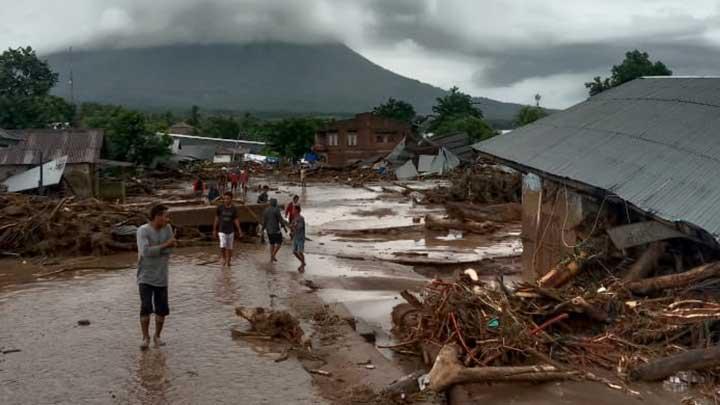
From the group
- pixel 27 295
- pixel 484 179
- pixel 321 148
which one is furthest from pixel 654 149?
pixel 321 148

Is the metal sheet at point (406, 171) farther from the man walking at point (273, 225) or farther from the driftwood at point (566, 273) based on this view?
the driftwood at point (566, 273)

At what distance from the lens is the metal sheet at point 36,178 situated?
88.4 feet

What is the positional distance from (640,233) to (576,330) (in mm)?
1657

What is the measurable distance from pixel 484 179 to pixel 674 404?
25741mm

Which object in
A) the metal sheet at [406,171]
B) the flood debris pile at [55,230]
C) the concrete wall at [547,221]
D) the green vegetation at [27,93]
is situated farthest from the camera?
the metal sheet at [406,171]

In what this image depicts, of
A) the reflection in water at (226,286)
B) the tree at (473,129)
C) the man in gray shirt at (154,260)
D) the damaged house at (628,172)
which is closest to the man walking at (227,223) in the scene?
the reflection in water at (226,286)

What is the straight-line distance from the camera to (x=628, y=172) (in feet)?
32.0

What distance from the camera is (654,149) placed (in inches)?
404

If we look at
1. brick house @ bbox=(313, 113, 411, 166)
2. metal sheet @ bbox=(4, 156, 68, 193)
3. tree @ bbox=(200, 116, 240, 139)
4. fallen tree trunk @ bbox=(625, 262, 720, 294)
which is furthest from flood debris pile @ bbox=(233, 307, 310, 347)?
tree @ bbox=(200, 116, 240, 139)

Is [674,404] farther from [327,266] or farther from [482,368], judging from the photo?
[327,266]

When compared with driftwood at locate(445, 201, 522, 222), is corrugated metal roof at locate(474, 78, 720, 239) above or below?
above

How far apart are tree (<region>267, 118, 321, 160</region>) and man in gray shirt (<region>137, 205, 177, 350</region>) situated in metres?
64.5

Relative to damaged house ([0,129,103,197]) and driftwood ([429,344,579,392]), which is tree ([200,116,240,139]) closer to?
damaged house ([0,129,103,197])

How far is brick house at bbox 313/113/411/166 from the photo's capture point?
65.3 metres
